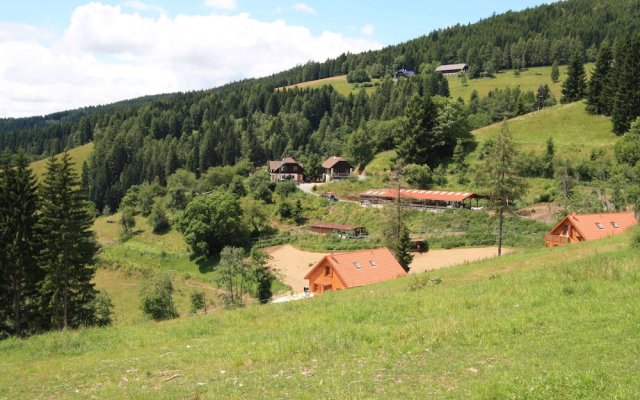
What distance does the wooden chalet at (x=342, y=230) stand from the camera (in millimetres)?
65375

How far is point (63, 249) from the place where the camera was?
98.2 feet

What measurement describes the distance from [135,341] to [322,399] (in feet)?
34.1

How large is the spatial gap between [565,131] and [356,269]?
55737 millimetres

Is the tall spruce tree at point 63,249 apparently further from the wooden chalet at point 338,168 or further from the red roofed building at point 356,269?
the wooden chalet at point 338,168

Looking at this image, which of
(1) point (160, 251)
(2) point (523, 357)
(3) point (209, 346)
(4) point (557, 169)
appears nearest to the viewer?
Result: (2) point (523, 357)

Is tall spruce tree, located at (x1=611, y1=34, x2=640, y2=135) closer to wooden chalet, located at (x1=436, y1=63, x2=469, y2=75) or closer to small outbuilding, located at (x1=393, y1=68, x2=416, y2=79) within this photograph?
wooden chalet, located at (x1=436, y1=63, x2=469, y2=75)

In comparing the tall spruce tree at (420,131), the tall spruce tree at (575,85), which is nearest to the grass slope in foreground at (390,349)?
the tall spruce tree at (420,131)

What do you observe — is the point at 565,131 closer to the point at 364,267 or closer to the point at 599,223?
the point at 599,223

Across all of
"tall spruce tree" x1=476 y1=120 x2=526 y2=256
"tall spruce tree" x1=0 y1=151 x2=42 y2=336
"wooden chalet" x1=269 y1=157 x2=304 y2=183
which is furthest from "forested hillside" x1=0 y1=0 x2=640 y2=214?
"tall spruce tree" x1=0 y1=151 x2=42 y2=336

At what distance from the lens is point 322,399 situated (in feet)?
29.3

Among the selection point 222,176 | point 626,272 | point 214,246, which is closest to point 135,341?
point 626,272

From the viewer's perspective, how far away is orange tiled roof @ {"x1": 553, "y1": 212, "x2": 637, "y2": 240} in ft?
128

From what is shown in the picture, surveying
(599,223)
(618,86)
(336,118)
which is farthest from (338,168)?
(599,223)

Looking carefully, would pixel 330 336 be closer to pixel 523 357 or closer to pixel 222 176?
pixel 523 357
